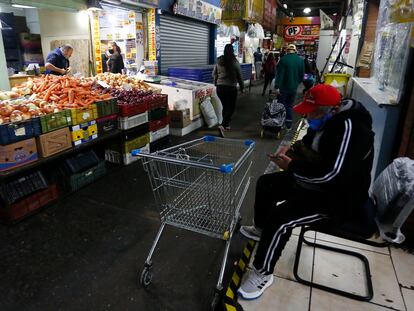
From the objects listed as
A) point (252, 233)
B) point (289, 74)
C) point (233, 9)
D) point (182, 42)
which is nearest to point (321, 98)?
point (252, 233)

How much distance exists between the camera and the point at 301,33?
23.7 meters

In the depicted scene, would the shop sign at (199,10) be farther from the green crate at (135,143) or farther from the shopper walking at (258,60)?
the shopper walking at (258,60)

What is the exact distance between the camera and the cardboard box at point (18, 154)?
9.38ft

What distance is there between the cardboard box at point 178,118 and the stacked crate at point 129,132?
1265mm

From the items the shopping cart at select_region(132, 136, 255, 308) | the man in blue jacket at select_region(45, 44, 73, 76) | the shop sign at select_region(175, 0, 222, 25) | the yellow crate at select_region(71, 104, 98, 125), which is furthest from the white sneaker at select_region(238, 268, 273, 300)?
the shop sign at select_region(175, 0, 222, 25)

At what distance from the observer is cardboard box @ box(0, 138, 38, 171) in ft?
9.38

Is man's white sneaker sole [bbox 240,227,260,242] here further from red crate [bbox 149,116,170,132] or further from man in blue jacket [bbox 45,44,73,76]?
man in blue jacket [bbox 45,44,73,76]

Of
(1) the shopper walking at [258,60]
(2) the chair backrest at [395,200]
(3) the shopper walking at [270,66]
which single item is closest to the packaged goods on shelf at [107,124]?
(2) the chair backrest at [395,200]

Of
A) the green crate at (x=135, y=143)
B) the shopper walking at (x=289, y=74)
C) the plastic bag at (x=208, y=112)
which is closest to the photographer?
the green crate at (x=135, y=143)

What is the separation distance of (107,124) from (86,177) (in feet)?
2.60

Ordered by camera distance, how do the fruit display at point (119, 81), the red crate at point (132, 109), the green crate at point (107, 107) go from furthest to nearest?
the fruit display at point (119, 81) → the red crate at point (132, 109) → the green crate at point (107, 107)

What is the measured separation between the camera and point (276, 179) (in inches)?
94.6

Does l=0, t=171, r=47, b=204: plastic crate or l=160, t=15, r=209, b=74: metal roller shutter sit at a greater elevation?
l=160, t=15, r=209, b=74: metal roller shutter

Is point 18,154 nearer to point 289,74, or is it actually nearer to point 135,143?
point 135,143
